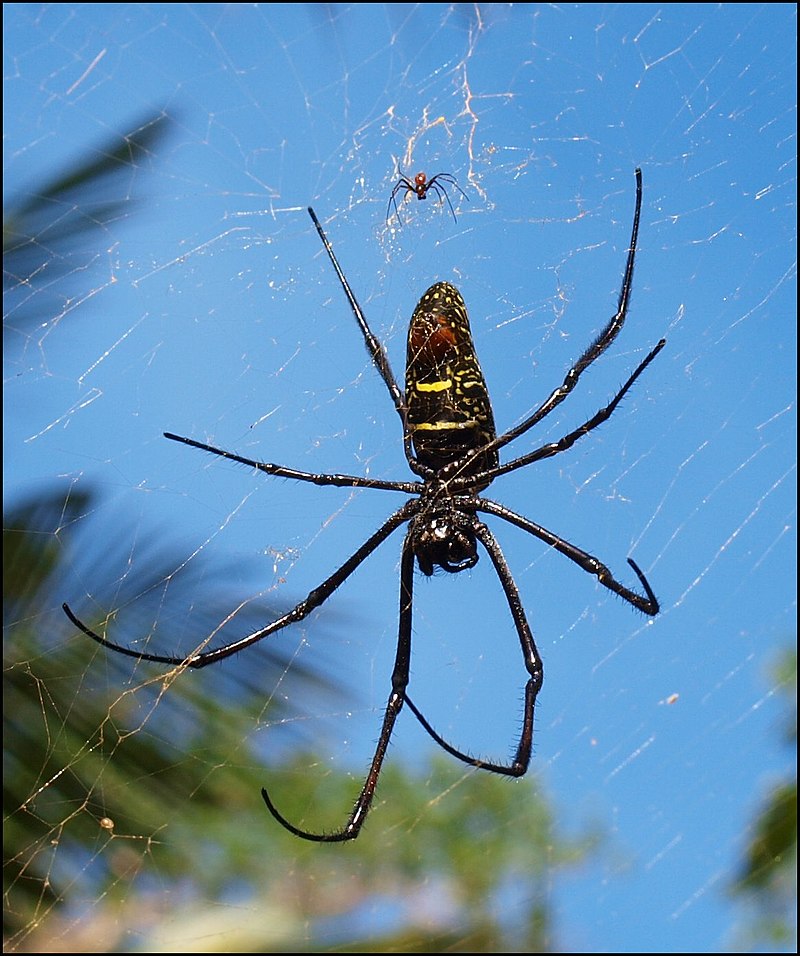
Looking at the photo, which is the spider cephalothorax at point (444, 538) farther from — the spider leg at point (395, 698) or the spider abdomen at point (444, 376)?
the spider abdomen at point (444, 376)

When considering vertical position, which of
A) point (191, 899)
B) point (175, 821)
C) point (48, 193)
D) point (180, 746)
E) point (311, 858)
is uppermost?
point (48, 193)

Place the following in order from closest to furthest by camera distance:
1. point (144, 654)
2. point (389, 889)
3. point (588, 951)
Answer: point (144, 654) < point (588, 951) < point (389, 889)

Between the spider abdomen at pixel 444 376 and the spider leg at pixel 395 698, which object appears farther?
the spider leg at pixel 395 698

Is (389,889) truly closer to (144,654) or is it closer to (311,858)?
(311,858)

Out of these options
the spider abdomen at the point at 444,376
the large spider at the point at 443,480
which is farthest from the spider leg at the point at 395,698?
the spider abdomen at the point at 444,376

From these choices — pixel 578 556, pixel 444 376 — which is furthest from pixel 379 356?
pixel 578 556

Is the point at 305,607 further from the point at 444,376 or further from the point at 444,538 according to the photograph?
the point at 444,376

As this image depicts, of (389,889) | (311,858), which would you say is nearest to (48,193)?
(311,858)

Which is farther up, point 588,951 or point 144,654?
point 144,654

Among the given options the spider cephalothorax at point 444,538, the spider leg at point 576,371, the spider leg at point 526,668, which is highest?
the spider leg at point 576,371
